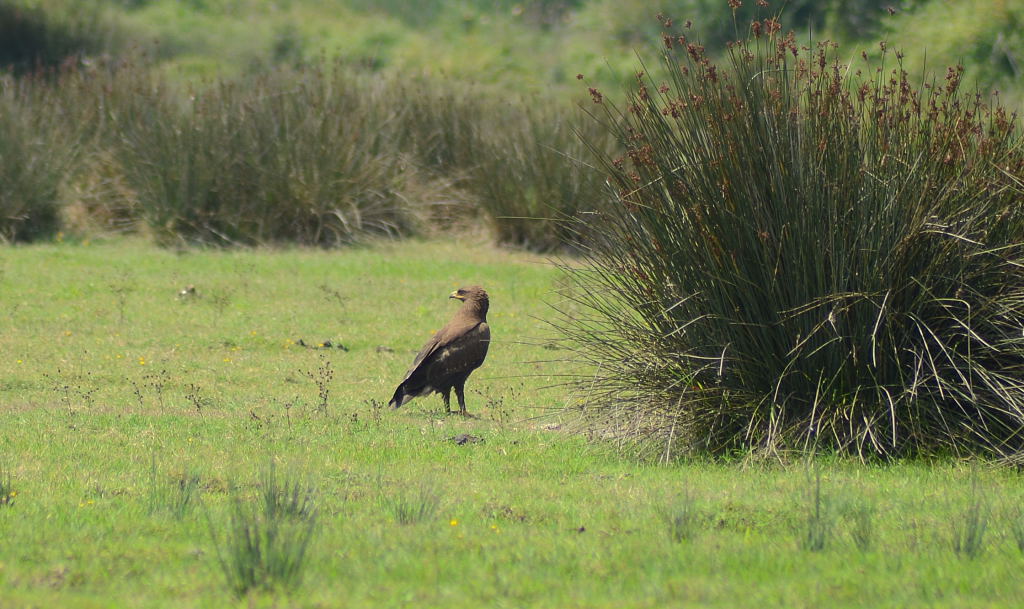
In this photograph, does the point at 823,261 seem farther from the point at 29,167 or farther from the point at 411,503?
the point at 29,167

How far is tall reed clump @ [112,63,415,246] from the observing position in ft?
55.9

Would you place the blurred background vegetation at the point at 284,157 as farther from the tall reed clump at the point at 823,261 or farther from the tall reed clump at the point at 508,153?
the tall reed clump at the point at 823,261

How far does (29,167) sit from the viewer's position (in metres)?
17.1

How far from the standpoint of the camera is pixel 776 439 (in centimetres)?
643

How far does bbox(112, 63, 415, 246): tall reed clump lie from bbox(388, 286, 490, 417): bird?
9.43 m

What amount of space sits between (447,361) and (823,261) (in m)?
2.65

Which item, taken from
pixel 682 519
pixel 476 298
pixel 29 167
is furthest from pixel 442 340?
pixel 29 167

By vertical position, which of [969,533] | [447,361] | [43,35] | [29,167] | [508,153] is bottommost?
[43,35]


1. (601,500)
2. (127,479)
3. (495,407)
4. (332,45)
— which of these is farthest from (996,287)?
(332,45)

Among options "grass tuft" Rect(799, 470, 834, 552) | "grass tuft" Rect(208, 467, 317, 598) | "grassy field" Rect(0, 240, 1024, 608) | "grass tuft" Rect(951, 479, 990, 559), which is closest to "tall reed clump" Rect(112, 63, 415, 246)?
"grassy field" Rect(0, 240, 1024, 608)

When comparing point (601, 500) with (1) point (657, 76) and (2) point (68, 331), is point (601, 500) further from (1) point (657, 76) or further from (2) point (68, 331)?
(1) point (657, 76)

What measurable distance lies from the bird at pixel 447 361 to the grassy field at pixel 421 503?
20 centimetres

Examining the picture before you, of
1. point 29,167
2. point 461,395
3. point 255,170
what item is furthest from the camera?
point 255,170

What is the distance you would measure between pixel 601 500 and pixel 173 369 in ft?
17.1
